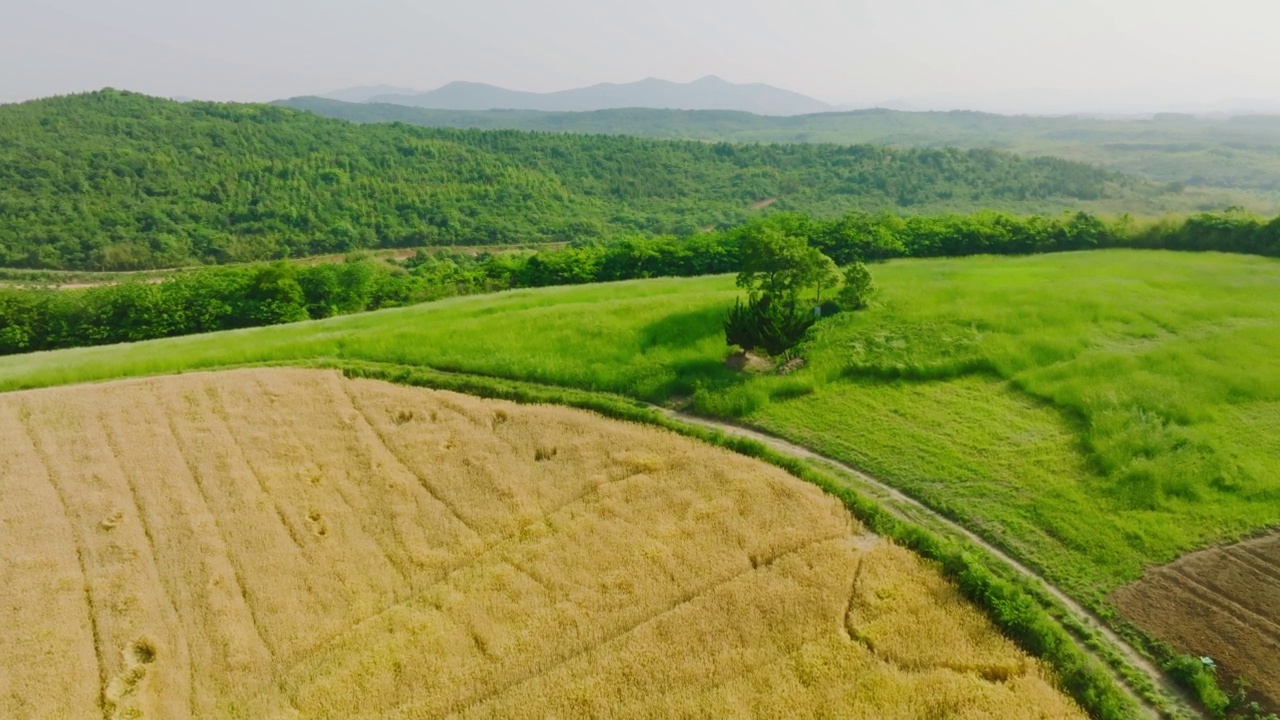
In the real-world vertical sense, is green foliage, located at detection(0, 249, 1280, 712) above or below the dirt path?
above

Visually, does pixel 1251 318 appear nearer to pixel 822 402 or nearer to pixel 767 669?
pixel 822 402

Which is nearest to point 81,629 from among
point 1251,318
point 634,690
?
point 634,690

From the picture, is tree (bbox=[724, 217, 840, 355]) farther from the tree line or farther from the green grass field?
the tree line

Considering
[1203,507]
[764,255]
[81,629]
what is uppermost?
[764,255]

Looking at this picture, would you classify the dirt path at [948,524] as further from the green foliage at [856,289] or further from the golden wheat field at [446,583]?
the green foliage at [856,289]

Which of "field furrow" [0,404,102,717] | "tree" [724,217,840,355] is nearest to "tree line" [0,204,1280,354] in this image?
"tree" [724,217,840,355]

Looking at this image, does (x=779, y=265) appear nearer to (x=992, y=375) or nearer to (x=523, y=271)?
(x=992, y=375)
